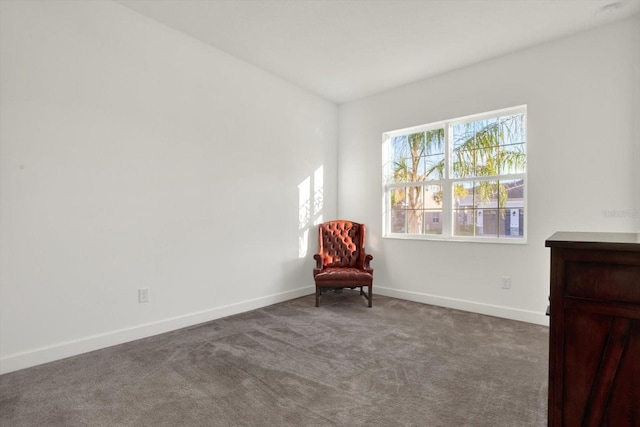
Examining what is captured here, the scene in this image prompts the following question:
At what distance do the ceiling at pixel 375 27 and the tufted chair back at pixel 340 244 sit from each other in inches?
79.8

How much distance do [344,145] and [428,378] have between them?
11.7ft

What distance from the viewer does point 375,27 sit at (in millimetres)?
3006

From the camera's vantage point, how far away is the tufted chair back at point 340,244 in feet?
14.4

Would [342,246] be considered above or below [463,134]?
below

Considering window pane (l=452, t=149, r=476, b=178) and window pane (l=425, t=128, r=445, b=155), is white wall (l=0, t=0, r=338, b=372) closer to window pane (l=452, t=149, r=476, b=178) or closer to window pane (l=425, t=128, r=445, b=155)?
window pane (l=425, t=128, r=445, b=155)

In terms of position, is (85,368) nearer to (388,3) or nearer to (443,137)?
(388,3)

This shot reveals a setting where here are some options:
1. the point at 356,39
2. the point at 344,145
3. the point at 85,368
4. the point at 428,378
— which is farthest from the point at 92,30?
the point at 428,378

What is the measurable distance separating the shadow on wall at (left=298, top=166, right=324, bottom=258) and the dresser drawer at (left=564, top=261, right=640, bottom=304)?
11.2 ft

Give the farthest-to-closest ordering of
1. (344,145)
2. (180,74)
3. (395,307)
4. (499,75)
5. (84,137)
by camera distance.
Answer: (344,145), (395,307), (499,75), (180,74), (84,137)

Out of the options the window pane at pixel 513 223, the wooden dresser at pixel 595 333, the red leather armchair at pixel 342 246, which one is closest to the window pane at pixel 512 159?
the window pane at pixel 513 223

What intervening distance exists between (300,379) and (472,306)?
8.01ft

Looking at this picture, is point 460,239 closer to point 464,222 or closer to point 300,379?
point 464,222

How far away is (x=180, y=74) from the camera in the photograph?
3.17m

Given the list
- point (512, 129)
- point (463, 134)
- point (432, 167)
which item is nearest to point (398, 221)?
point (432, 167)
